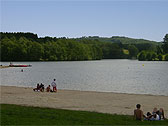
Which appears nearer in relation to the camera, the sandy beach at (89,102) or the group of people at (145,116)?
the group of people at (145,116)

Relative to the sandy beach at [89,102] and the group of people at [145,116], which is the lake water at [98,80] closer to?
the sandy beach at [89,102]

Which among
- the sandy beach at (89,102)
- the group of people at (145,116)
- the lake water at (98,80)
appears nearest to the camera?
the group of people at (145,116)

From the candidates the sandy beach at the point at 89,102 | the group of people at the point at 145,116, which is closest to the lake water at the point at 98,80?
the sandy beach at the point at 89,102

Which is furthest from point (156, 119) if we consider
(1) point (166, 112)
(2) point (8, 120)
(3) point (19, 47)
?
(3) point (19, 47)

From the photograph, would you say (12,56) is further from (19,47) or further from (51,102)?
(51,102)

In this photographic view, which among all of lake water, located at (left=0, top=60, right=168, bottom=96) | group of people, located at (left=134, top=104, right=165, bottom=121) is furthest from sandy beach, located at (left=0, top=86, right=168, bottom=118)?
lake water, located at (left=0, top=60, right=168, bottom=96)

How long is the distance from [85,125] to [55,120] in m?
1.84

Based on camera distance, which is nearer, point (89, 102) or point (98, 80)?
point (89, 102)

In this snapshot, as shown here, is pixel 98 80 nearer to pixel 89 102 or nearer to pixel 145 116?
pixel 89 102

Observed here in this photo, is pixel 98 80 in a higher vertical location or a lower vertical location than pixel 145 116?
higher

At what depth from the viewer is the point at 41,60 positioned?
169 m

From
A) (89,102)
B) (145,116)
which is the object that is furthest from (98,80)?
(145,116)

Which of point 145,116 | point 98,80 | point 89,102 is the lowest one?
point 145,116

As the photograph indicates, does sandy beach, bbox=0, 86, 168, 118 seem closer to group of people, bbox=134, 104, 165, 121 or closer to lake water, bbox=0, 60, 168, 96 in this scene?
group of people, bbox=134, 104, 165, 121
